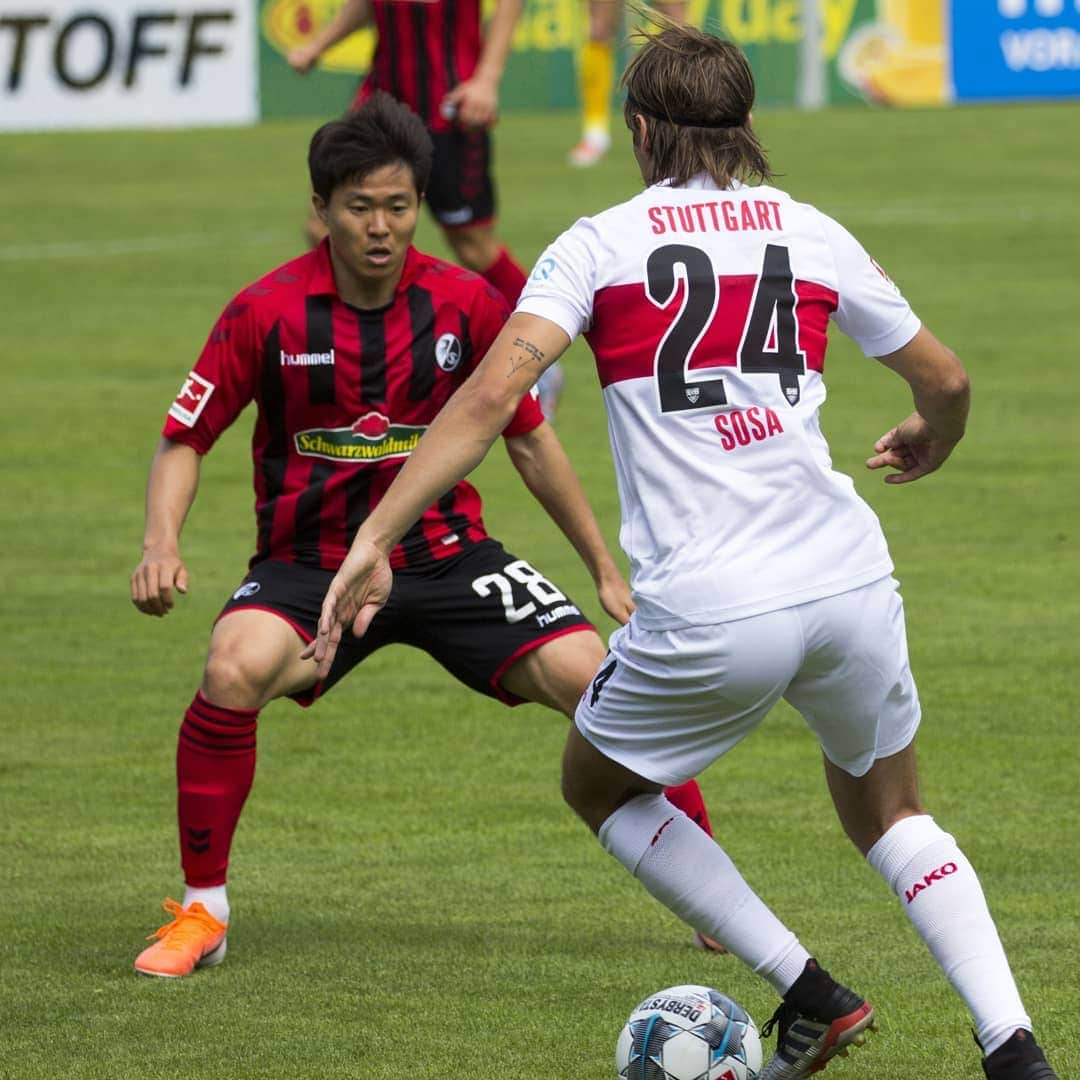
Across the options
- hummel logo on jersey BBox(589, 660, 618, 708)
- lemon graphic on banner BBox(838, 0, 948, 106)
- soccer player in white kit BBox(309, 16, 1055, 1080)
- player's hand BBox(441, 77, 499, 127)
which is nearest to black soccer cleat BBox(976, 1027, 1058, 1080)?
soccer player in white kit BBox(309, 16, 1055, 1080)

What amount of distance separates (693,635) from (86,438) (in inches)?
302

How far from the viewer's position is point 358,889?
18.2ft

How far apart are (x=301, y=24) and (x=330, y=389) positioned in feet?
69.9

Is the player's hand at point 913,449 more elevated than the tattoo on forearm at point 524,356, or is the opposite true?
the tattoo on forearm at point 524,356

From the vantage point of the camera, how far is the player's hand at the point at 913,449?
432cm

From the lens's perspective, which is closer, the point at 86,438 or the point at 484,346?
the point at 484,346

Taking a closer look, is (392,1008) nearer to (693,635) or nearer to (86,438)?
(693,635)

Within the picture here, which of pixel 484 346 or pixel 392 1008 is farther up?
pixel 484 346

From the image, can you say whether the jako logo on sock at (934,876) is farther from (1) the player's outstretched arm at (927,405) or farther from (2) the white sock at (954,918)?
(1) the player's outstretched arm at (927,405)

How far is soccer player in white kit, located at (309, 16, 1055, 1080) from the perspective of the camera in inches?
153

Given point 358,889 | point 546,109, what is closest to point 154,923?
point 358,889

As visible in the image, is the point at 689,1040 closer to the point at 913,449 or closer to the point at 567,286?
the point at 913,449

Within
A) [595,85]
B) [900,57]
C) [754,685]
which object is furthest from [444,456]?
[900,57]

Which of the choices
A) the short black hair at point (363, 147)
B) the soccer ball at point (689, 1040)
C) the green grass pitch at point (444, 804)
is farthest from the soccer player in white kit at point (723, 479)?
the short black hair at point (363, 147)
